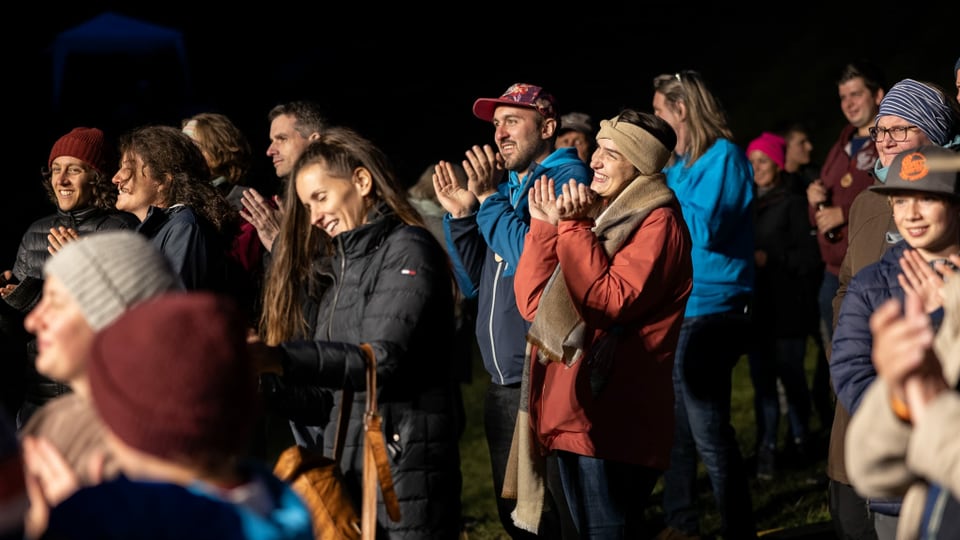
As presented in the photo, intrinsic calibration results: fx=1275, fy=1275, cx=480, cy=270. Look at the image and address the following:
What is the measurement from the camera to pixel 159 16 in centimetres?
1447

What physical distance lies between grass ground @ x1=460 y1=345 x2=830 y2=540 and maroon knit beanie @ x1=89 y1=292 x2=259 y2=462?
424 cm

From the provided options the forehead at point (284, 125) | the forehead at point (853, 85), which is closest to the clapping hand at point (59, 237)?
the forehead at point (284, 125)

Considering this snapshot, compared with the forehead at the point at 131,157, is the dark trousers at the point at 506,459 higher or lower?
lower

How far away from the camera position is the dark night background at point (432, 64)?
13234mm

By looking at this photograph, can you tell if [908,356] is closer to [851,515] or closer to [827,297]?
[851,515]

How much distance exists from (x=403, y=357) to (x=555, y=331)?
0.76 m

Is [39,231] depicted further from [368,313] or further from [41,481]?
[41,481]

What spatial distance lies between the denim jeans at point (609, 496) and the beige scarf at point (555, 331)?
17 cm

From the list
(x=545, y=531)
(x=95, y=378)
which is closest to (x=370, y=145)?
(x=545, y=531)

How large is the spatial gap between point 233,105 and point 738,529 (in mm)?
10746

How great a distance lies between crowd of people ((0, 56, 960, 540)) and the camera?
2127 mm

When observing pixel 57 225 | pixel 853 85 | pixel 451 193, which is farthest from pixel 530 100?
pixel 853 85

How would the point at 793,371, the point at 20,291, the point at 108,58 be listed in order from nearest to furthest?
the point at 20,291
the point at 793,371
the point at 108,58

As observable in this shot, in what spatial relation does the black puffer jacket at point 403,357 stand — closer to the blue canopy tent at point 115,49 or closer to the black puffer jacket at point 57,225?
the black puffer jacket at point 57,225
